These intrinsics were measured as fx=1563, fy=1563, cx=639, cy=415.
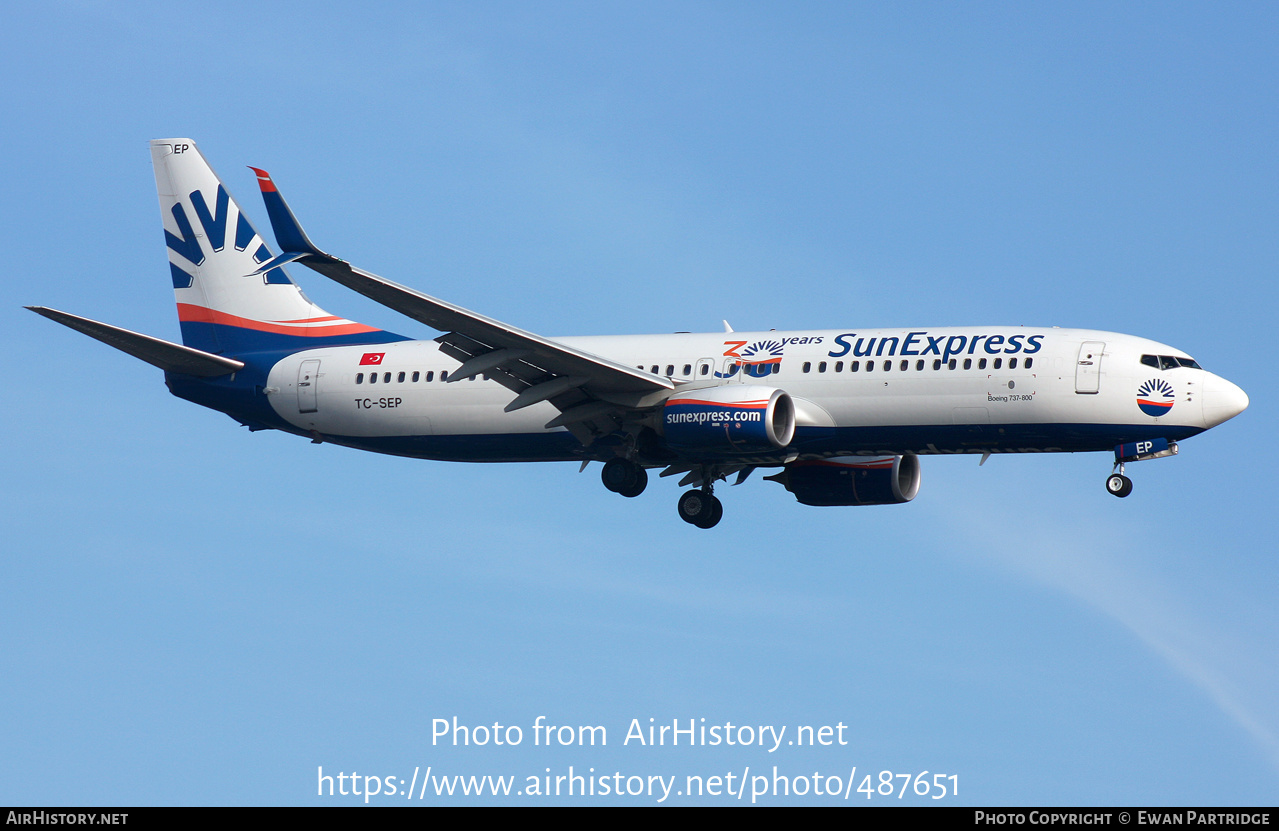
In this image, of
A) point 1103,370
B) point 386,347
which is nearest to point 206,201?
point 386,347

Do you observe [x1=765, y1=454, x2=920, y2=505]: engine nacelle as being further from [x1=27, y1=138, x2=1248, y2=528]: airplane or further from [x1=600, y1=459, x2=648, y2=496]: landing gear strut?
[x1=600, y1=459, x2=648, y2=496]: landing gear strut

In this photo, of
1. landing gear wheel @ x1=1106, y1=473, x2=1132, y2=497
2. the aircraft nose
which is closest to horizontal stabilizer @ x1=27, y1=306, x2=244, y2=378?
landing gear wheel @ x1=1106, y1=473, x2=1132, y2=497

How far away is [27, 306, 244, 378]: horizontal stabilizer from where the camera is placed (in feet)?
127

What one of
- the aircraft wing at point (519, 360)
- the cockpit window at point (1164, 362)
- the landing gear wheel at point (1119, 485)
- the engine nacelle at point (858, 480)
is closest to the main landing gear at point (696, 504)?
the aircraft wing at point (519, 360)

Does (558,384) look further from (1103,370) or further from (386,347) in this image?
(1103,370)

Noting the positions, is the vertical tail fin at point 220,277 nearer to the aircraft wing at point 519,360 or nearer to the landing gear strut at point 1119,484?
the aircraft wing at point 519,360

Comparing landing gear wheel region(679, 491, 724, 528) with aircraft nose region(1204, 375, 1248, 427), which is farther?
landing gear wheel region(679, 491, 724, 528)

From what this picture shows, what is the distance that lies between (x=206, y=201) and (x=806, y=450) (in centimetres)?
2106

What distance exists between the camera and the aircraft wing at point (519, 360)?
32.7 meters

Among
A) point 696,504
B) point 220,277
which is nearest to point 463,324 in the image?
point 696,504

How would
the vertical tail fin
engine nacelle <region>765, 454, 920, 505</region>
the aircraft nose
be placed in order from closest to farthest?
the aircraft nose
engine nacelle <region>765, 454, 920, 505</region>
the vertical tail fin

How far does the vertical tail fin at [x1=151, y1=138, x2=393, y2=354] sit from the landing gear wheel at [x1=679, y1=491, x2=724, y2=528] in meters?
11.3

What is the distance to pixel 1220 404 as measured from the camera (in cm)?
3709

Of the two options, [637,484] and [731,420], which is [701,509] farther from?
[731,420]
